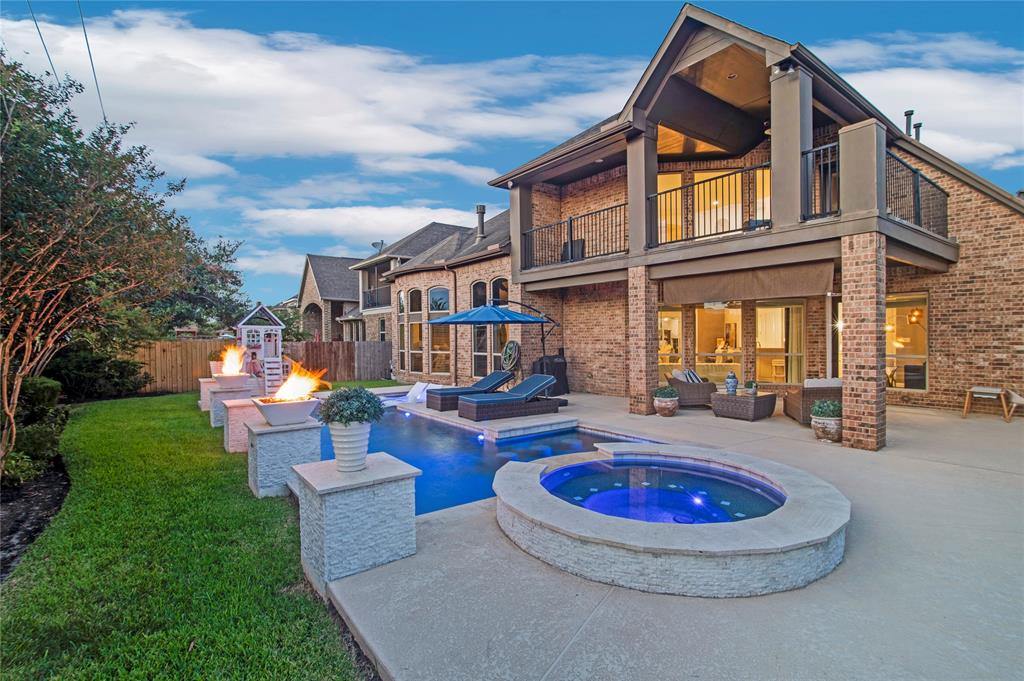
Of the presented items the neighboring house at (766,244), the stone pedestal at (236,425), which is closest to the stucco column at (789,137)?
the neighboring house at (766,244)

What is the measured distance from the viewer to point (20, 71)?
4.94 metres

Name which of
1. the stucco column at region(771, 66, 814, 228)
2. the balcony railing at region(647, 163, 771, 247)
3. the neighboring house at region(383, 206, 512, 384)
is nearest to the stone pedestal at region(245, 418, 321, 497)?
the stucco column at region(771, 66, 814, 228)

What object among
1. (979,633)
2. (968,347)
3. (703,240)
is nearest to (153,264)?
(979,633)

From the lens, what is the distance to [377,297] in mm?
23969

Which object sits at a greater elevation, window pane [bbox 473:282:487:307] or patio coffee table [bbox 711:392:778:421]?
window pane [bbox 473:282:487:307]

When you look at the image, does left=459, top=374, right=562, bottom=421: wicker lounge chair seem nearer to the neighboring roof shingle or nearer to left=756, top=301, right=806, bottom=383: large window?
left=756, top=301, right=806, bottom=383: large window

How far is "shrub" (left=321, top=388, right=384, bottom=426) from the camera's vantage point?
3555mm

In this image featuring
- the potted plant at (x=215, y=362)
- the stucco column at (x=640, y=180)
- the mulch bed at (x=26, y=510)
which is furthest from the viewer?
the potted plant at (x=215, y=362)

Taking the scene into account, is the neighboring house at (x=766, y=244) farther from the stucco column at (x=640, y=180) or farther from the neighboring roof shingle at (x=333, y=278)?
the neighboring roof shingle at (x=333, y=278)

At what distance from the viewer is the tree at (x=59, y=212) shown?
4.52 meters

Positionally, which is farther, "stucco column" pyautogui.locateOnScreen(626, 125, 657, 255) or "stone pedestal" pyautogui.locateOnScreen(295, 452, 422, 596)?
"stucco column" pyautogui.locateOnScreen(626, 125, 657, 255)

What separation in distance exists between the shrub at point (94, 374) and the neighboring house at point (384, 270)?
945 centimetres

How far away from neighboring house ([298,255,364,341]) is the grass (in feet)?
75.1

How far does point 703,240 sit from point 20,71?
34.0 ft
